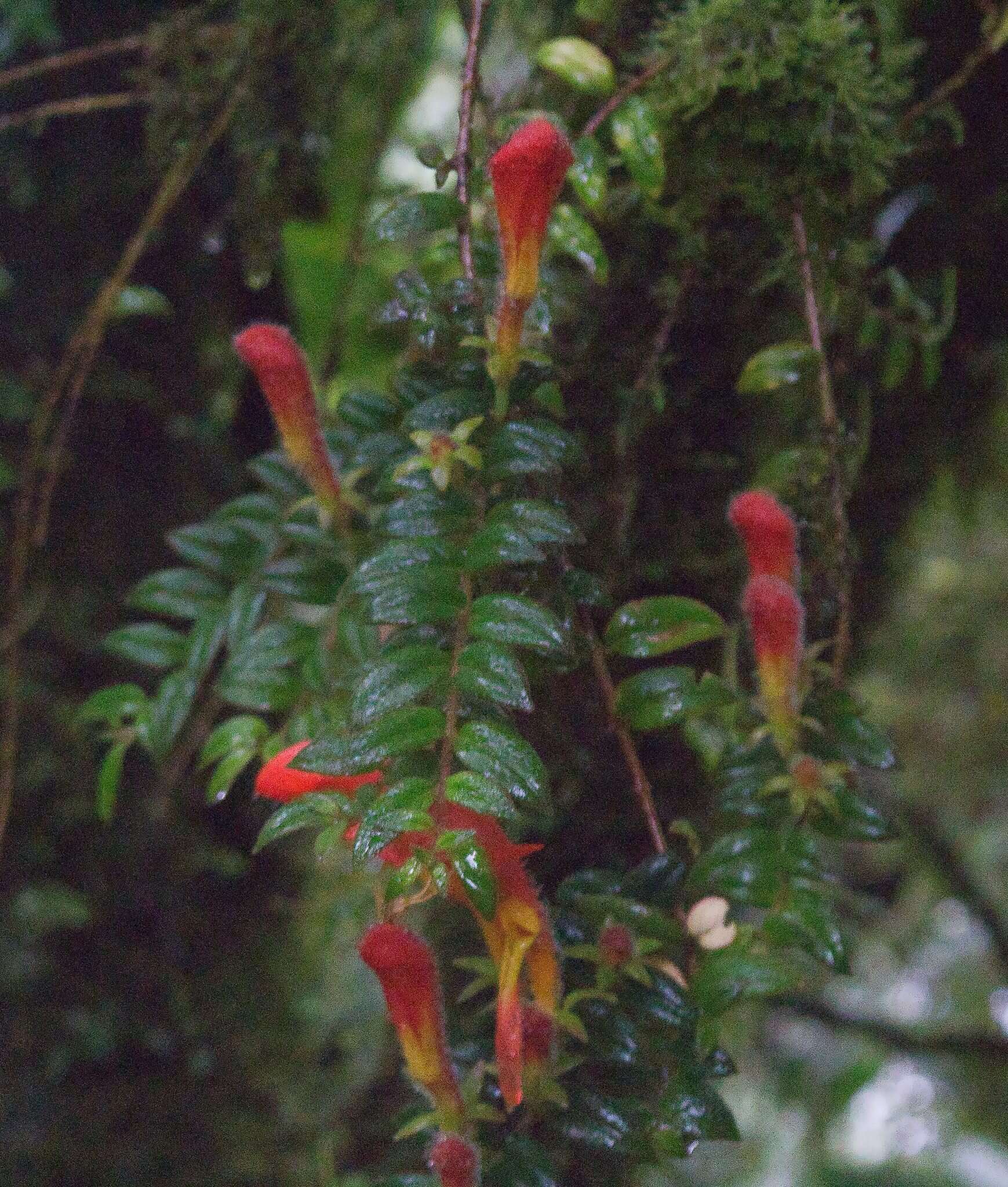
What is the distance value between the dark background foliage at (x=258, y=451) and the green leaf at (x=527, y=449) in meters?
0.26

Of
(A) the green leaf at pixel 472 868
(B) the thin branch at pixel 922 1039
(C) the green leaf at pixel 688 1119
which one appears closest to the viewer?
(A) the green leaf at pixel 472 868

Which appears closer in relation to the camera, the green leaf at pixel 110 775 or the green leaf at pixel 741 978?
the green leaf at pixel 741 978

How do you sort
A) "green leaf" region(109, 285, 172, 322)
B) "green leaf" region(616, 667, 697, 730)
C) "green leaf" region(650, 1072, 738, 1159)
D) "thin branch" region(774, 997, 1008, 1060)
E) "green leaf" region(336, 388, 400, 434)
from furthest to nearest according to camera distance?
"thin branch" region(774, 997, 1008, 1060), "green leaf" region(109, 285, 172, 322), "green leaf" region(336, 388, 400, 434), "green leaf" region(616, 667, 697, 730), "green leaf" region(650, 1072, 738, 1159)

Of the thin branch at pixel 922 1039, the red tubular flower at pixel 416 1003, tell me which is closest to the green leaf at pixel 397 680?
the red tubular flower at pixel 416 1003

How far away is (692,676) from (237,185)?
0.75m

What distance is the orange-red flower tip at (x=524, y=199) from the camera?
1.94ft

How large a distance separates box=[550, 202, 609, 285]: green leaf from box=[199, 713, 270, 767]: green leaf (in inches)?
16.1

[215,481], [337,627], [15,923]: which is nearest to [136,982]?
[15,923]

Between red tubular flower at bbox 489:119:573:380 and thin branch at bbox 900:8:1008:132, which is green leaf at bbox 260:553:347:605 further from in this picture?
thin branch at bbox 900:8:1008:132

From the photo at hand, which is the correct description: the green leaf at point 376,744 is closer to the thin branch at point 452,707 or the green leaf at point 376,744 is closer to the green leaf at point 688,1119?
the thin branch at point 452,707

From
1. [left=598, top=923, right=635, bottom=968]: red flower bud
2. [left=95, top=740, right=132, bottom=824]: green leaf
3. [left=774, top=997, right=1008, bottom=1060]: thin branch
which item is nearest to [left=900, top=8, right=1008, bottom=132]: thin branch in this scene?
[left=598, top=923, right=635, bottom=968]: red flower bud

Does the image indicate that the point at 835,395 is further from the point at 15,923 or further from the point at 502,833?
the point at 15,923

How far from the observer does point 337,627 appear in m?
0.77

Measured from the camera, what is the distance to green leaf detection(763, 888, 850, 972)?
0.61m
